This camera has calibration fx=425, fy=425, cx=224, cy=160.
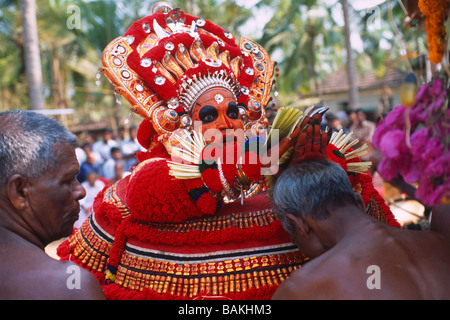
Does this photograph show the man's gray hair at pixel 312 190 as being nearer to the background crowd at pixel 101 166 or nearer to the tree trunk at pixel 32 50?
the background crowd at pixel 101 166

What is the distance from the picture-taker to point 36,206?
1.93 meters

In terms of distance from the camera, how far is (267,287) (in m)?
2.21

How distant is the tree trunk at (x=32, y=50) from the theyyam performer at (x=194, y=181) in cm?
537

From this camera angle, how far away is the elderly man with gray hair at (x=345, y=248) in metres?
1.66

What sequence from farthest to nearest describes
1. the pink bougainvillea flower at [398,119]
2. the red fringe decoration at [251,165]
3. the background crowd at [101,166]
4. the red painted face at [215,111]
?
1. the background crowd at [101,166]
2. the red painted face at [215,111]
3. the red fringe decoration at [251,165]
4. the pink bougainvillea flower at [398,119]

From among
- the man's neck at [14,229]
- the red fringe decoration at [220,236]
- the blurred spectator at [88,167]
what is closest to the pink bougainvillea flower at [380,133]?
the red fringe decoration at [220,236]

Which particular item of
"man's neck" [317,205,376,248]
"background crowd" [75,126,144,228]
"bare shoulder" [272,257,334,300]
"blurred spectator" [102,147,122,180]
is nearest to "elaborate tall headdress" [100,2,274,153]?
"man's neck" [317,205,376,248]

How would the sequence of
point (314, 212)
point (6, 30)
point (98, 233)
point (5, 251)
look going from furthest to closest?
point (6, 30) < point (98, 233) < point (314, 212) < point (5, 251)

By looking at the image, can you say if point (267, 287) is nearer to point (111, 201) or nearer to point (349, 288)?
point (349, 288)

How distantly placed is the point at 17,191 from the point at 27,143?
21 centimetres

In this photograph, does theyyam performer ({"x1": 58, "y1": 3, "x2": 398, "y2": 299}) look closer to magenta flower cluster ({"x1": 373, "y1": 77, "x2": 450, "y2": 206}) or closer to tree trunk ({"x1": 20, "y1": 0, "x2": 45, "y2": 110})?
magenta flower cluster ({"x1": 373, "y1": 77, "x2": 450, "y2": 206})
